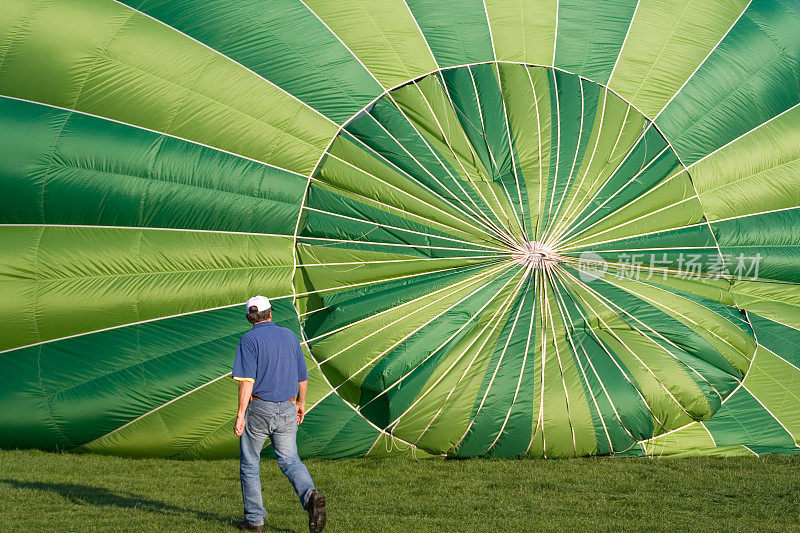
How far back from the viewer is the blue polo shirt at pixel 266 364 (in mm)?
4363

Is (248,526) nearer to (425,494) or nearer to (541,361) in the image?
(425,494)

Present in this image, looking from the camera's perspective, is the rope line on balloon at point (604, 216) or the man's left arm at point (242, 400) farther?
the rope line on balloon at point (604, 216)

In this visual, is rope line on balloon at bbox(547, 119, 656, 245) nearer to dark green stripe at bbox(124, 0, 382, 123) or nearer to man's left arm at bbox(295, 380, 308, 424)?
dark green stripe at bbox(124, 0, 382, 123)

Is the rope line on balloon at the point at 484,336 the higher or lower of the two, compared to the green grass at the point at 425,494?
higher

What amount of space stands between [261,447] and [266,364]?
396mm

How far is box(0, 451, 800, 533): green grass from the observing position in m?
4.60

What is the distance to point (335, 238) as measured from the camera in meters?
5.97

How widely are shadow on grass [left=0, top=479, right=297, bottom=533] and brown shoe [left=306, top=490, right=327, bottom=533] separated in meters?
0.26

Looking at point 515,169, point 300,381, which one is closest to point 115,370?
point 300,381

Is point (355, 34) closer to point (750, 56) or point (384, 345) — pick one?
point (384, 345)

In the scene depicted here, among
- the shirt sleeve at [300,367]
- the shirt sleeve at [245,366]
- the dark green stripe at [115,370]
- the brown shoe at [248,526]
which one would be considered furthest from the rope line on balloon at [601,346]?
the brown shoe at [248,526]

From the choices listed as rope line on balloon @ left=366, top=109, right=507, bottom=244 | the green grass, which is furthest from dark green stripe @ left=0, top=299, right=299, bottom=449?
rope line on balloon @ left=366, top=109, right=507, bottom=244

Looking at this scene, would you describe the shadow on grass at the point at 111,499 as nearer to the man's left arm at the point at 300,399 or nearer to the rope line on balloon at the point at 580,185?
the man's left arm at the point at 300,399

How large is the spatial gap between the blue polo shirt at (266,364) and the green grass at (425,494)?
664 millimetres
